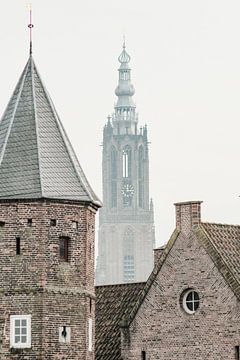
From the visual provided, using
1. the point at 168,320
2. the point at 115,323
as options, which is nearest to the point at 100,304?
the point at 115,323

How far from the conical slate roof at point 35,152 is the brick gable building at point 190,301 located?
4.38 m

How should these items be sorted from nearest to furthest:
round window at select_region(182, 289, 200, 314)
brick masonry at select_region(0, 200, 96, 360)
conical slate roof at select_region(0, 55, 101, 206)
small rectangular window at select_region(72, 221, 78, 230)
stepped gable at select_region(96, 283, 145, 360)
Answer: brick masonry at select_region(0, 200, 96, 360)
conical slate roof at select_region(0, 55, 101, 206)
round window at select_region(182, 289, 200, 314)
small rectangular window at select_region(72, 221, 78, 230)
stepped gable at select_region(96, 283, 145, 360)

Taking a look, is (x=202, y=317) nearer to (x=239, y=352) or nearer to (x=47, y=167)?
(x=239, y=352)

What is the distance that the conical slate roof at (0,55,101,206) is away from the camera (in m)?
65.9

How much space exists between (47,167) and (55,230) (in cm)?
293

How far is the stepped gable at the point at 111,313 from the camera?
69.7m

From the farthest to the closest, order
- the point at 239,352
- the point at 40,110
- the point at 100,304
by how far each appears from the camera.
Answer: the point at 100,304 → the point at 40,110 → the point at 239,352

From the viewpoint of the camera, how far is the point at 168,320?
66812 mm

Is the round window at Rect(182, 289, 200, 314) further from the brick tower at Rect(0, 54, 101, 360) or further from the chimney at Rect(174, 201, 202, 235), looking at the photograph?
the brick tower at Rect(0, 54, 101, 360)

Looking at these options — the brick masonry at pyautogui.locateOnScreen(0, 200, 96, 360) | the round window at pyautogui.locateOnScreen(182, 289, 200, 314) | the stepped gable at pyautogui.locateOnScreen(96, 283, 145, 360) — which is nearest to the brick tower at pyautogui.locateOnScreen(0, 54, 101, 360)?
the brick masonry at pyautogui.locateOnScreen(0, 200, 96, 360)

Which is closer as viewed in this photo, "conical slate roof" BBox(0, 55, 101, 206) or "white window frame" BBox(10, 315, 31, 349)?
"white window frame" BBox(10, 315, 31, 349)

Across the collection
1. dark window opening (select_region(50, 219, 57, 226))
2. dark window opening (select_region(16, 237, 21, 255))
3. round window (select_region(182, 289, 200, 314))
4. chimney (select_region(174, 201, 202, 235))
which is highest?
chimney (select_region(174, 201, 202, 235))

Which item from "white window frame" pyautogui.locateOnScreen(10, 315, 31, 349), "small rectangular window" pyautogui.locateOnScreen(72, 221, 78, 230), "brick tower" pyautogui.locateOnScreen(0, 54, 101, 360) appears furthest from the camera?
"small rectangular window" pyautogui.locateOnScreen(72, 221, 78, 230)

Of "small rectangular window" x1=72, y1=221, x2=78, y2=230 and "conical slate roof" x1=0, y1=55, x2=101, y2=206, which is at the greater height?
"conical slate roof" x1=0, y1=55, x2=101, y2=206
